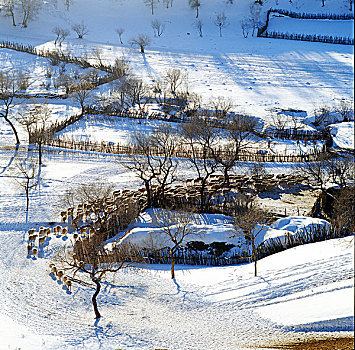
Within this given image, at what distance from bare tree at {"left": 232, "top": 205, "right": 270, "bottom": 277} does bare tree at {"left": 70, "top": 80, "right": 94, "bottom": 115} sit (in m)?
22.8

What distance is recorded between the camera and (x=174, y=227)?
2223cm

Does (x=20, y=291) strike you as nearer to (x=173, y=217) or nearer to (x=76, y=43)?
(x=173, y=217)

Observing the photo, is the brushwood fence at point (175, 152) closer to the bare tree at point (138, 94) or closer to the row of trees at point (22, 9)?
the bare tree at point (138, 94)

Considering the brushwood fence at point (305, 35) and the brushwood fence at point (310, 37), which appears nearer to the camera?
the brushwood fence at point (310, 37)

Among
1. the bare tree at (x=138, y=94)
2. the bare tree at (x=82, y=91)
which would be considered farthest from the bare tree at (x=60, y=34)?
the bare tree at (x=138, y=94)

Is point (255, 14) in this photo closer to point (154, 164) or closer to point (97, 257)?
point (154, 164)

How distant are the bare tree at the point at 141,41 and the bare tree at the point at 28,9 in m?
15.6

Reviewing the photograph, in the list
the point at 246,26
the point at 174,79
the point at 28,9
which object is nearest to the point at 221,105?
the point at 174,79

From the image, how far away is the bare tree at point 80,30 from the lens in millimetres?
60125

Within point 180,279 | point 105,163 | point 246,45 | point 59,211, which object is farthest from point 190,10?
point 180,279

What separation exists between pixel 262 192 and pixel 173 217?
7377 mm

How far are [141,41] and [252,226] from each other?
4243cm

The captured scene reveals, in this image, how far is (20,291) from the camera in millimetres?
17922

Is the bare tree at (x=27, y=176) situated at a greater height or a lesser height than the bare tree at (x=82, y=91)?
lesser
